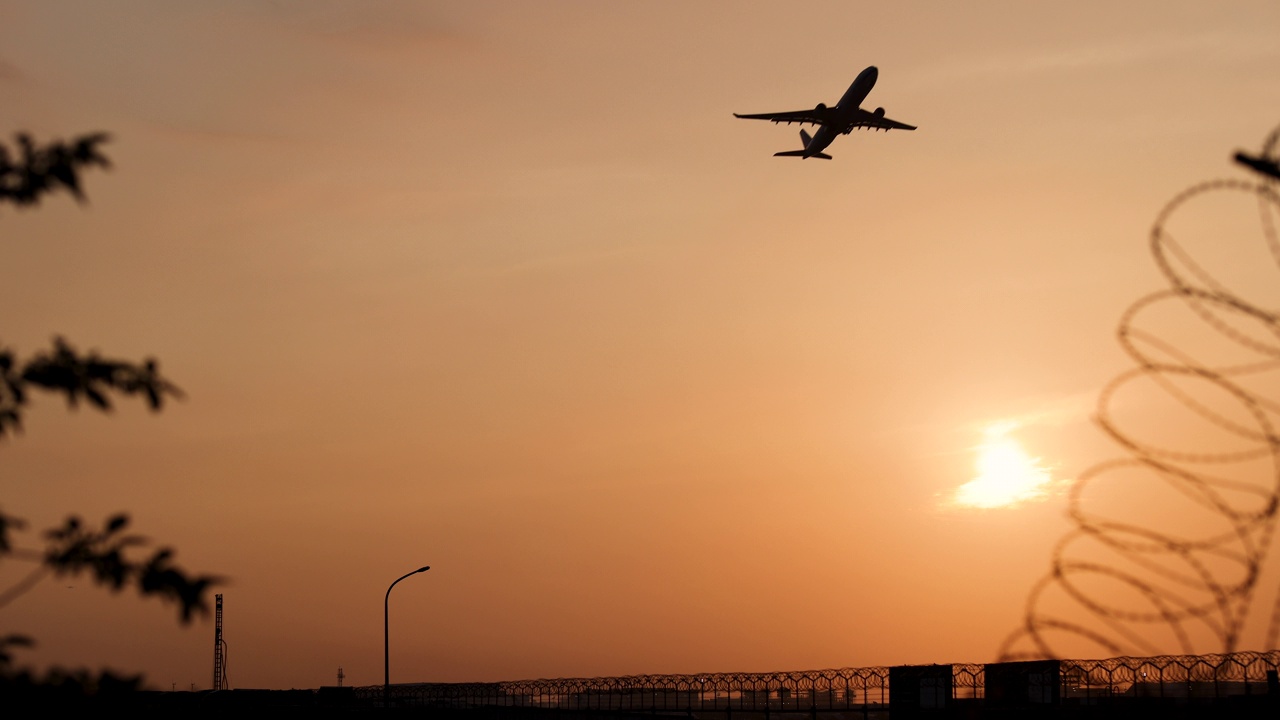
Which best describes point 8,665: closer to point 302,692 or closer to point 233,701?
point 233,701

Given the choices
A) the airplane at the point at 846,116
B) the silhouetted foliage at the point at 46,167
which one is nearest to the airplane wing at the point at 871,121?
the airplane at the point at 846,116

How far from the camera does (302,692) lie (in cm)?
10831

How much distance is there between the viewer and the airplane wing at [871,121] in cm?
9888

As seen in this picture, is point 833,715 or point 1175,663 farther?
point 833,715

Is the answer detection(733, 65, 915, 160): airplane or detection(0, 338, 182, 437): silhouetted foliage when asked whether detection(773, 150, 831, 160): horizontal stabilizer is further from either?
detection(0, 338, 182, 437): silhouetted foliage

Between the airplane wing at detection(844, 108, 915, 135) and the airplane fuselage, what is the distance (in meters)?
0.57

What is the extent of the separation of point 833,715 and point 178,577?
57.8 m

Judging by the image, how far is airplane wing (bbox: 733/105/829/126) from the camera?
321 ft

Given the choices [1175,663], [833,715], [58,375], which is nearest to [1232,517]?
[58,375]

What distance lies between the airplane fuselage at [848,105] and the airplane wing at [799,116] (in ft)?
2.29

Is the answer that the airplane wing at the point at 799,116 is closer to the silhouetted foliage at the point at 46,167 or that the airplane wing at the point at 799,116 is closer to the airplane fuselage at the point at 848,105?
the airplane fuselage at the point at 848,105

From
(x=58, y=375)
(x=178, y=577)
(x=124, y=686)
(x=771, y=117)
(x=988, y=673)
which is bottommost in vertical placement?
(x=988, y=673)

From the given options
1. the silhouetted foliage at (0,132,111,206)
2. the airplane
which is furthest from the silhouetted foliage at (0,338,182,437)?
the airplane

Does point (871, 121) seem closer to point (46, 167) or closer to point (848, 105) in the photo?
point (848, 105)
